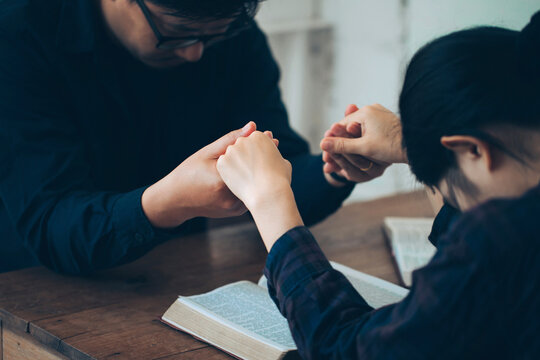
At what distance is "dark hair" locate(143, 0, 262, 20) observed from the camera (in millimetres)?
1011

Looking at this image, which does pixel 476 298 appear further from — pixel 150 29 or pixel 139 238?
pixel 150 29

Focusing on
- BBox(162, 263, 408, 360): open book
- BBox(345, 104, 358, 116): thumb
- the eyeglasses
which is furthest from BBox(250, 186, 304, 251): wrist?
the eyeglasses

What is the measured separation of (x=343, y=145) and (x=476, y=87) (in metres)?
0.43

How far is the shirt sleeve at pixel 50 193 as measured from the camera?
100 cm

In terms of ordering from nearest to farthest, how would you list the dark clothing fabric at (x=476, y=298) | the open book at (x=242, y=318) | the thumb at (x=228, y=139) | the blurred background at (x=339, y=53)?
the dark clothing fabric at (x=476, y=298) → the open book at (x=242, y=318) → the thumb at (x=228, y=139) → the blurred background at (x=339, y=53)

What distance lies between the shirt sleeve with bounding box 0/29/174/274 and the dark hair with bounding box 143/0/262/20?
11.8 inches

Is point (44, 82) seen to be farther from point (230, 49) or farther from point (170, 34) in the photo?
point (230, 49)

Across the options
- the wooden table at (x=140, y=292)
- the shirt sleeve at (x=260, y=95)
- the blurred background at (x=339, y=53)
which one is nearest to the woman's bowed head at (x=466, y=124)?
the wooden table at (x=140, y=292)

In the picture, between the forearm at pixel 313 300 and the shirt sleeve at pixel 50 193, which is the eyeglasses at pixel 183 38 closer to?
the shirt sleeve at pixel 50 193

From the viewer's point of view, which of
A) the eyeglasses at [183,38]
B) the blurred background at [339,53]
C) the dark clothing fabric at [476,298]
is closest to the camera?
the dark clothing fabric at [476,298]

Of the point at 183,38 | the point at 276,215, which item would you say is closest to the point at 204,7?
the point at 183,38

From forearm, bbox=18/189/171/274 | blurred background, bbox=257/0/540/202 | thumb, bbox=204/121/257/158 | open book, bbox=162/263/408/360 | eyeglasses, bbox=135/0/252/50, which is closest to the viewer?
open book, bbox=162/263/408/360

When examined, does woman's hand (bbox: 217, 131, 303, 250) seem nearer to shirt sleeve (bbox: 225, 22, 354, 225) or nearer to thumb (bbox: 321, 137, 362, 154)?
thumb (bbox: 321, 137, 362, 154)

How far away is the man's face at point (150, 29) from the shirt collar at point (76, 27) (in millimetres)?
45
